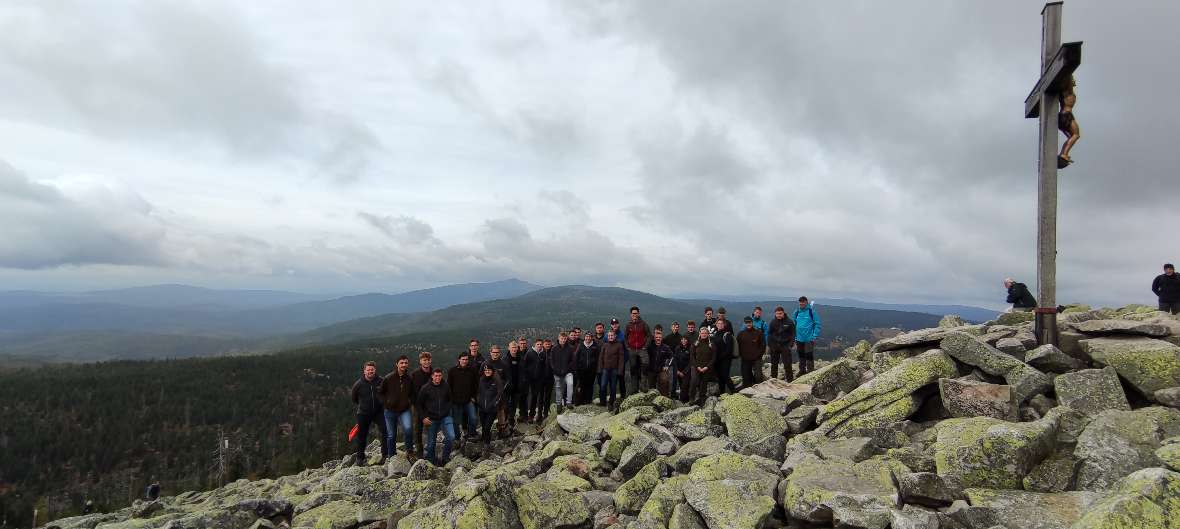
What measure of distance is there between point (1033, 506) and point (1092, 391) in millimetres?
4816

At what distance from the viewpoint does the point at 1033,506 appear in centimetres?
658

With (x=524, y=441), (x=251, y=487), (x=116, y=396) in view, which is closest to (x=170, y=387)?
(x=116, y=396)

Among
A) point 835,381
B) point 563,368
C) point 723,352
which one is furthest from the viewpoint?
point 563,368

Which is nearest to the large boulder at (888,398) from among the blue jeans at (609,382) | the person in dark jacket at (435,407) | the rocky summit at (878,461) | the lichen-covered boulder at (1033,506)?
the rocky summit at (878,461)

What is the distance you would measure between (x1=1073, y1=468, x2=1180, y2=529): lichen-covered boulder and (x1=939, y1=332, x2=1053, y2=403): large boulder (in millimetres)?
4564

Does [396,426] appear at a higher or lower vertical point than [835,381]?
lower

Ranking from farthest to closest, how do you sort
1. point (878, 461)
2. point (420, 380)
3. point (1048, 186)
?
point (420, 380), point (1048, 186), point (878, 461)

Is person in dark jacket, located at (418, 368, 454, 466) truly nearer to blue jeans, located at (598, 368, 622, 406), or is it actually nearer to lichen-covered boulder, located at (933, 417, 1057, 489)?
blue jeans, located at (598, 368, 622, 406)

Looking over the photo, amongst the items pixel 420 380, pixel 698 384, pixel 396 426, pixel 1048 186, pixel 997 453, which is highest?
pixel 1048 186

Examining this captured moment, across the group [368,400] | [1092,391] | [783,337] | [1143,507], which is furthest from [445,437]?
[1092,391]

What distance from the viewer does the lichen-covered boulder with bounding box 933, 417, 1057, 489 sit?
7262 mm

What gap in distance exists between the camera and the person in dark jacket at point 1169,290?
16.5m

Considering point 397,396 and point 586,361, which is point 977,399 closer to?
point 586,361

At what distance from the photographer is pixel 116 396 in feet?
487
